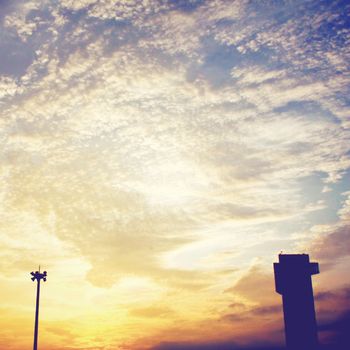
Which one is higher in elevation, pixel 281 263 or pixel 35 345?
pixel 281 263

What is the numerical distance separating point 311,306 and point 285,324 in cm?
298

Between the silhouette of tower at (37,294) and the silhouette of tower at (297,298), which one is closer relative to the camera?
the silhouette of tower at (37,294)

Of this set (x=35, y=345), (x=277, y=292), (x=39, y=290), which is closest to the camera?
(x=35, y=345)

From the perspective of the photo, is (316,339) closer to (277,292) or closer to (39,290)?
(277,292)

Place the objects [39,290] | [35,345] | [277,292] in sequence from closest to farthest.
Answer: [35,345]
[39,290]
[277,292]

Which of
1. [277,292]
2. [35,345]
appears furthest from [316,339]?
[35,345]

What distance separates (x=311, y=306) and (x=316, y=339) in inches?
111

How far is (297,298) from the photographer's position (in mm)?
30391

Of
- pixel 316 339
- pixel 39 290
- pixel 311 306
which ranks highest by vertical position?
pixel 39 290

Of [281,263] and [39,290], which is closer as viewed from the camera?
[39,290]

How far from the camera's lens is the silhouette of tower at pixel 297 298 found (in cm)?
2964

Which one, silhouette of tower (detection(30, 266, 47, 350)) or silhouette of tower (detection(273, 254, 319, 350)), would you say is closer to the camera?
silhouette of tower (detection(30, 266, 47, 350))

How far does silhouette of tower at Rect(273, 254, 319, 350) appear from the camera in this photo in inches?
1167

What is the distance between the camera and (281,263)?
3134 cm
